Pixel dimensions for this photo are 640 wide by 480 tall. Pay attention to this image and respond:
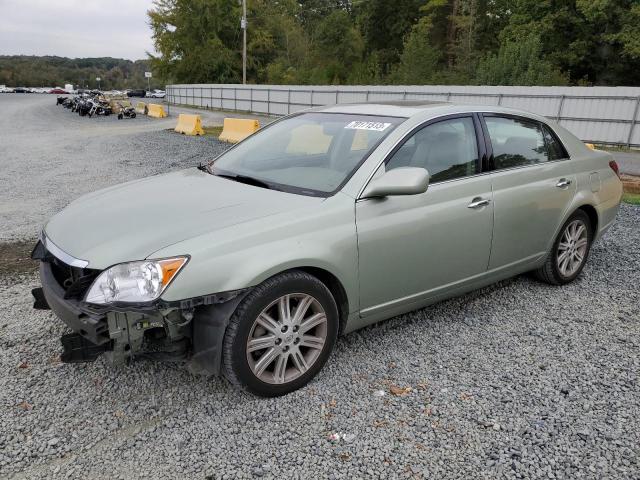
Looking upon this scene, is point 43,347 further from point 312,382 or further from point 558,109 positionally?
point 558,109

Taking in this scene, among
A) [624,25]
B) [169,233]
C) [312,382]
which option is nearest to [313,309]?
[312,382]

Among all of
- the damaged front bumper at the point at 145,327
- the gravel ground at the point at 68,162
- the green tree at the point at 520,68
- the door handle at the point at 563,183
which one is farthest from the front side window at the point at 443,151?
the green tree at the point at 520,68

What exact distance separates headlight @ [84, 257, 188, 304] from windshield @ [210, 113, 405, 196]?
103 centimetres

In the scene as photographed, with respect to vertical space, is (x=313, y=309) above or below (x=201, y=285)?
below

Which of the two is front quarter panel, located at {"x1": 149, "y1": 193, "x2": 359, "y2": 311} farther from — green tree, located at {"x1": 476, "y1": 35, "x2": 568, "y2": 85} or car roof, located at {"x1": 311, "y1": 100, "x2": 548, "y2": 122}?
green tree, located at {"x1": 476, "y1": 35, "x2": 568, "y2": 85}

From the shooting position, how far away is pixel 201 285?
8.49 ft

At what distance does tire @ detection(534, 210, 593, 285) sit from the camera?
457 centimetres

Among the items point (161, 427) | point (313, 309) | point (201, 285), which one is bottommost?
point (161, 427)

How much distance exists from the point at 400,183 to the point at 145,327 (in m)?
1.63

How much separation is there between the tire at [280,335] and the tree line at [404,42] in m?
31.6

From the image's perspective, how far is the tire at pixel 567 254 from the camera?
180 inches

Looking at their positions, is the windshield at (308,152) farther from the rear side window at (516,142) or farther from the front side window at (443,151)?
the rear side window at (516,142)

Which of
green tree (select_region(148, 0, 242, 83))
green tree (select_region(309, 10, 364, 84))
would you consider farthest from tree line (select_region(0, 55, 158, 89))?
green tree (select_region(309, 10, 364, 84))

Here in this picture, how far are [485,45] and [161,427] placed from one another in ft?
166
